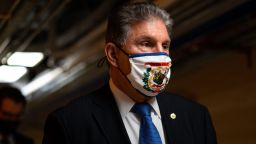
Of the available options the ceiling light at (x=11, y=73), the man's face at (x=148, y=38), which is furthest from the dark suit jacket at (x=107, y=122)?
the ceiling light at (x=11, y=73)

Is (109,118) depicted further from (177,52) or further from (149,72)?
(177,52)

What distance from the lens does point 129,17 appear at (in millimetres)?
1954

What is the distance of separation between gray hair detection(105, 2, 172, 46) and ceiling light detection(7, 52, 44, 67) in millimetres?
3946

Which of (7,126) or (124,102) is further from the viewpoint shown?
(7,126)

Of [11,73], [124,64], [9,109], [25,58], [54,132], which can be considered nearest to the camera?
[54,132]

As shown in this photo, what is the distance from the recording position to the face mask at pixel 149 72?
194 centimetres

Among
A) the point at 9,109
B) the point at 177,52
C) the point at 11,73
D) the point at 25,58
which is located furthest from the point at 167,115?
the point at 11,73

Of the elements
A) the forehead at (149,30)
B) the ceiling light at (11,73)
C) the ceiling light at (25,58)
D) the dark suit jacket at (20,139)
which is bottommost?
the dark suit jacket at (20,139)

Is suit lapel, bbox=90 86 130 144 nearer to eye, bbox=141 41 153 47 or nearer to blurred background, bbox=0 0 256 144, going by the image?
eye, bbox=141 41 153 47

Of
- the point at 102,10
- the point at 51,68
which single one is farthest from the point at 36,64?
the point at 102,10

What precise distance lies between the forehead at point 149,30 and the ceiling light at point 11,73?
14.3 feet

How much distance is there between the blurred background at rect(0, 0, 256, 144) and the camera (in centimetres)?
397

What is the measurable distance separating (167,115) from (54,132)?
45 cm

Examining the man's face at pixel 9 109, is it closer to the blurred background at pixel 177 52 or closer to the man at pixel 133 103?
the blurred background at pixel 177 52
